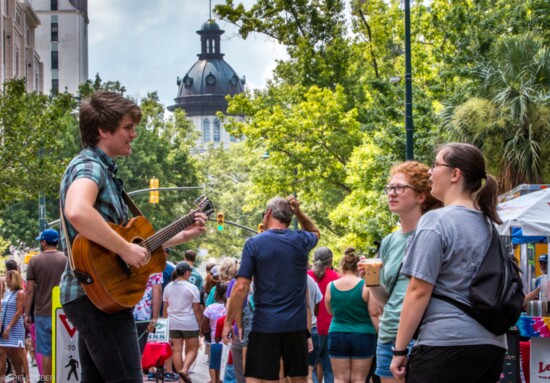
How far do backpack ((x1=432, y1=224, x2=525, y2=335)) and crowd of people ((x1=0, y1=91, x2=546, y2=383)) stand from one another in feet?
0.12

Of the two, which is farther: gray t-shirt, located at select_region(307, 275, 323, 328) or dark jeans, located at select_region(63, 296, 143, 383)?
gray t-shirt, located at select_region(307, 275, 323, 328)

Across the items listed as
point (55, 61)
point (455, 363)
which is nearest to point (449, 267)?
point (455, 363)

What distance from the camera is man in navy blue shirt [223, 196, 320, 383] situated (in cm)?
871

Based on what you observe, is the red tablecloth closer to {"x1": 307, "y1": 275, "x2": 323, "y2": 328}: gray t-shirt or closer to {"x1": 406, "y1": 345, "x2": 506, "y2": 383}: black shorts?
{"x1": 307, "y1": 275, "x2": 323, "y2": 328}: gray t-shirt

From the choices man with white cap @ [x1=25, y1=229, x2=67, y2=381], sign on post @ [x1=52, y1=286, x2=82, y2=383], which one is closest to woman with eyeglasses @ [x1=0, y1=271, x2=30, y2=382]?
man with white cap @ [x1=25, y1=229, x2=67, y2=381]

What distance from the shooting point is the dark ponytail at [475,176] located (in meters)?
5.10

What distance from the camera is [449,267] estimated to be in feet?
16.1

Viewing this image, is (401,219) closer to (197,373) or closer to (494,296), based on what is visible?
(494,296)

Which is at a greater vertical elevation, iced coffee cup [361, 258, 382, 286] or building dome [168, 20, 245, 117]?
building dome [168, 20, 245, 117]

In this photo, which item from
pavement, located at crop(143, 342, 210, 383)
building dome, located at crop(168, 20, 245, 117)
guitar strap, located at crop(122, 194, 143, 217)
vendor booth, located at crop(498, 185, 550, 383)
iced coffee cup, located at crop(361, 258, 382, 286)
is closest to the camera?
guitar strap, located at crop(122, 194, 143, 217)

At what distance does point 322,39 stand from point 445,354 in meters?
36.3

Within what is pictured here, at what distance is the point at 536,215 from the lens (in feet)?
42.3

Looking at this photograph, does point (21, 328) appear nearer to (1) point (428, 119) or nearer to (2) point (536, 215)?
(2) point (536, 215)

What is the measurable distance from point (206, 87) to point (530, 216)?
180549 millimetres
